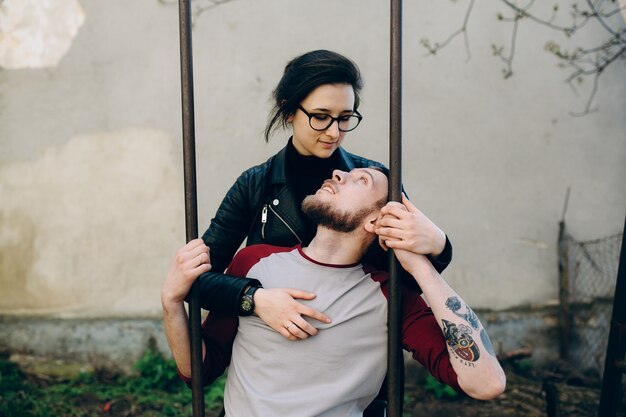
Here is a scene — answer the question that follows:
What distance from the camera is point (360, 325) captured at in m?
1.94

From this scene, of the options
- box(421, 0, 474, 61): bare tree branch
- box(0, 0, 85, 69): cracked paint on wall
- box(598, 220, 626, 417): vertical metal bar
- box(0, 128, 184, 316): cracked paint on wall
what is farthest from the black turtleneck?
box(0, 0, 85, 69): cracked paint on wall

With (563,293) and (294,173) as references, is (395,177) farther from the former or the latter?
(563,293)

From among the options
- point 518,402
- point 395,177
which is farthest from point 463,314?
point 518,402

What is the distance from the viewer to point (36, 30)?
14.3ft

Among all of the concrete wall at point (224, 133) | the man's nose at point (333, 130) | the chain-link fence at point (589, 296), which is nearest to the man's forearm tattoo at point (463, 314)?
the man's nose at point (333, 130)

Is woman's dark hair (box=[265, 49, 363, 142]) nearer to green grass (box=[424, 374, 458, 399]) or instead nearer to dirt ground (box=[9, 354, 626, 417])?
dirt ground (box=[9, 354, 626, 417])

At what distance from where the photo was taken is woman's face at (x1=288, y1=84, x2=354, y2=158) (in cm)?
229

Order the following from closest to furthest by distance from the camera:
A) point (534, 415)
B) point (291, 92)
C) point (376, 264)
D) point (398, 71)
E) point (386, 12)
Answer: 1. point (398, 71)
2. point (376, 264)
3. point (291, 92)
4. point (534, 415)
5. point (386, 12)

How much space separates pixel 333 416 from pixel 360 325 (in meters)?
0.27

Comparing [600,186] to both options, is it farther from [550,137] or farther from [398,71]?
[398,71]

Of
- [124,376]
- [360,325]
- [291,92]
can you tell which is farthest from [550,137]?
[124,376]

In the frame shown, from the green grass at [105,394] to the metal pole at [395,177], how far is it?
8.76 ft

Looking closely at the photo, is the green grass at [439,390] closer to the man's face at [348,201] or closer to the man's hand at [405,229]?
the man's face at [348,201]

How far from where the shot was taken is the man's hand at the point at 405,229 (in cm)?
167
